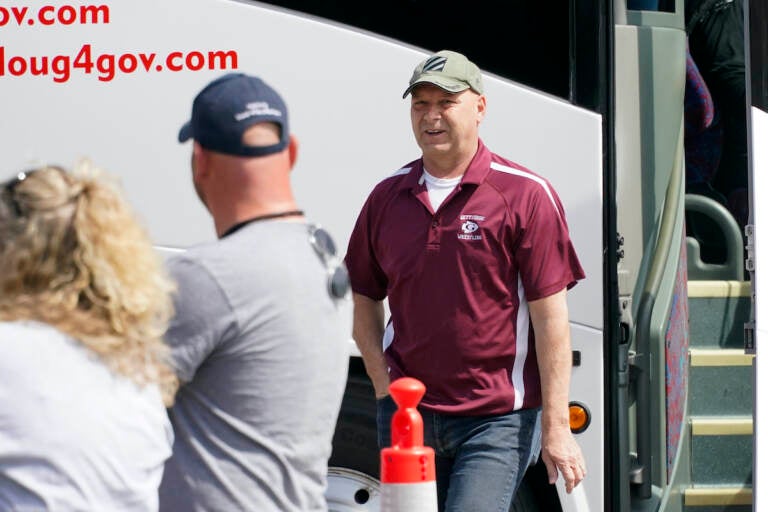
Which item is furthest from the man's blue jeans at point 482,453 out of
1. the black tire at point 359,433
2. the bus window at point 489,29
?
the bus window at point 489,29

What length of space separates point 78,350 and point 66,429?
130 millimetres

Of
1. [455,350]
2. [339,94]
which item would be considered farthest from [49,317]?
[339,94]

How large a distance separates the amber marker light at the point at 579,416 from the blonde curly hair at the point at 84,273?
228 cm

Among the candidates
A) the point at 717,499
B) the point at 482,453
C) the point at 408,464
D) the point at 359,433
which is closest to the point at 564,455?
the point at 482,453

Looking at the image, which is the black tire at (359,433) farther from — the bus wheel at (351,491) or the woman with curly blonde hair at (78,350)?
the woman with curly blonde hair at (78,350)

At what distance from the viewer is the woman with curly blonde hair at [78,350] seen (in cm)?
196

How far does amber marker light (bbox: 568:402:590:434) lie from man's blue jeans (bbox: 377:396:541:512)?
472 mm

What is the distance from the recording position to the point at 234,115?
2.28m

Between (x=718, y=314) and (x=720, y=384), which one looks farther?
(x=718, y=314)

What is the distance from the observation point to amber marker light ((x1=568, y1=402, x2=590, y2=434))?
164 inches

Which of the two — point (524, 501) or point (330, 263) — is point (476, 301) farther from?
point (330, 263)

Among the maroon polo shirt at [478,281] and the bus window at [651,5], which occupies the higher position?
the bus window at [651,5]

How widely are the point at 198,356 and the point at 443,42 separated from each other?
2365 mm

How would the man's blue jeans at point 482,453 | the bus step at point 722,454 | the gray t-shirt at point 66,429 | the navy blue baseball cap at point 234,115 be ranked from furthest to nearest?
the bus step at point 722,454 → the man's blue jeans at point 482,453 → the navy blue baseball cap at point 234,115 → the gray t-shirt at point 66,429
